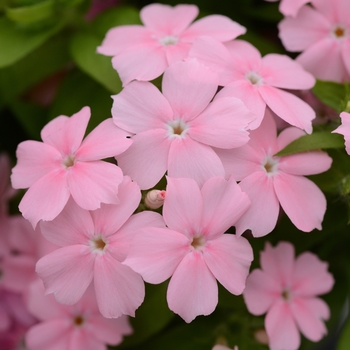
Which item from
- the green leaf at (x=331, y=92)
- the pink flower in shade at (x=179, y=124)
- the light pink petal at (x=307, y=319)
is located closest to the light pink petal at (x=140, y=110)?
the pink flower in shade at (x=179, y=124)

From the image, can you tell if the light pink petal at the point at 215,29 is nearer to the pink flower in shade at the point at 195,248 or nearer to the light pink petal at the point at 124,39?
the light pink petal at the point at 124,39

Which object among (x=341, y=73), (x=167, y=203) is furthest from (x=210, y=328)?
(x=341, y=73)

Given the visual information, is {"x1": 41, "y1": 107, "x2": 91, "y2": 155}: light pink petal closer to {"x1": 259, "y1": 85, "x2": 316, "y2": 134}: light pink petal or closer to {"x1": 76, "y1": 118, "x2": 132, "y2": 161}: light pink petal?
{"x1": 76, "y1": 118, "x2": 132, "y2": 161}: light pink petal

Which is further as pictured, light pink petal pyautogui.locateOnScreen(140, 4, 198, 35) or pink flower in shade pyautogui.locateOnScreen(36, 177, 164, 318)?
light pink petal pyautogui.locateOnScreen(140, 4, 198, 35)

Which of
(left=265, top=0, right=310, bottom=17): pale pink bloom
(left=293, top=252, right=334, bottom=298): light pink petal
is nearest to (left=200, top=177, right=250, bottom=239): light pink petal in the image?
(left=293, top=252, right=334, bottom=298): light pink petal

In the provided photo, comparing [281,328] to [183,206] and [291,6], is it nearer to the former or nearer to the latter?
[183,206]

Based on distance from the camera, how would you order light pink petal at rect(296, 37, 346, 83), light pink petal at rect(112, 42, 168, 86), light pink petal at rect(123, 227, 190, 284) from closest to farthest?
light pink petal at rect(123, 227, 190, 284), light pink petal at rect(112, 42, 168, 86), light pink petal at rect(296, 37, 346, 83)
